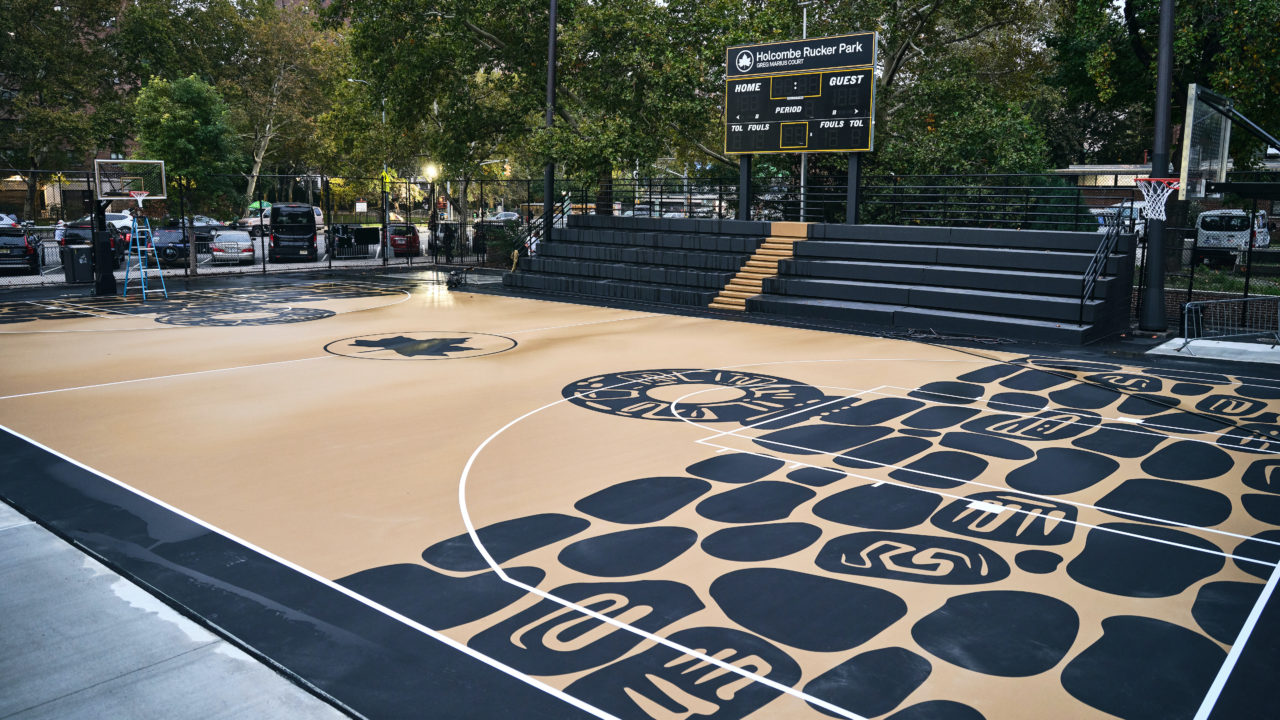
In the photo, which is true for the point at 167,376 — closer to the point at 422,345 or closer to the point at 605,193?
the point at 422,345

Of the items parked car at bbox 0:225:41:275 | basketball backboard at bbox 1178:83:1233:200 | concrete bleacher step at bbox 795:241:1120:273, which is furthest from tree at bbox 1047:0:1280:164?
parked car at bbox 0:225:41:275

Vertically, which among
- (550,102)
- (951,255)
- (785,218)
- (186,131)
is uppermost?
(186,131)

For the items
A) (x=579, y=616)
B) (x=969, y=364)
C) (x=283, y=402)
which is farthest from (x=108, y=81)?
(x=579, y=616)

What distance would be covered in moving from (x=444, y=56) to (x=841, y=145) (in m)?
14.9

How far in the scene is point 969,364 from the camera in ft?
47.2

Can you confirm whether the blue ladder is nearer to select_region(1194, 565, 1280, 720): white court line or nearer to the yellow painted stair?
the yellow painted stair

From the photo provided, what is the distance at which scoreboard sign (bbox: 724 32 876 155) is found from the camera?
20734 mm

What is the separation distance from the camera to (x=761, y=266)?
22.4 m

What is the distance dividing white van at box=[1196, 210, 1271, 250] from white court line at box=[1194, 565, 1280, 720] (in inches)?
1100

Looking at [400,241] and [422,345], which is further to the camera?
[400,241]

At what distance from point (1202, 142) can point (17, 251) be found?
3095 cm

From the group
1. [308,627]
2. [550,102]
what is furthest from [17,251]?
[308,627]

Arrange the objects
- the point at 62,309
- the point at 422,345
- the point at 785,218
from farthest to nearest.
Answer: the point at 785,218
the point at 62,309
the point at 422,345

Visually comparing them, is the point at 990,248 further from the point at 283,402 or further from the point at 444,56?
the point at 444,56
